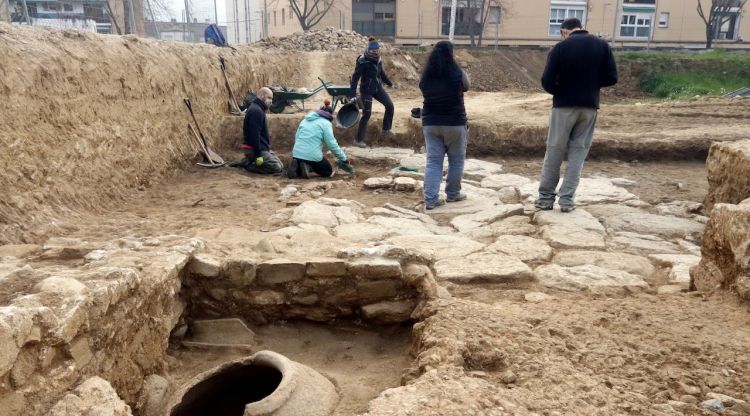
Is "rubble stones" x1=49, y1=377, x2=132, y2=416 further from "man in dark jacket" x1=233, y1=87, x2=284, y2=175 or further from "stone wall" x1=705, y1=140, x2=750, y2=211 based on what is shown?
"man in dark jacket" x1=233, y1=87, x2=284, y2=175

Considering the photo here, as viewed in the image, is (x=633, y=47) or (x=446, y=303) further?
(x=633, y=47)

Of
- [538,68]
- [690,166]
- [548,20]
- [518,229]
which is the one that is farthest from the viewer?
[548,20]

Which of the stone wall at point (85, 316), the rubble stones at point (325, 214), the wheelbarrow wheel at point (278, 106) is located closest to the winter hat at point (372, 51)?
the wheelbarrow wheel at point (278, 106)

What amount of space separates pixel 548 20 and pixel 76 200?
113ft

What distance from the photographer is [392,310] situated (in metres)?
3.59

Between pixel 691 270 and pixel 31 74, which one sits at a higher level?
pixel 31 74

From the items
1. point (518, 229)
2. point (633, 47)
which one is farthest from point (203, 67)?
point (633, 47)

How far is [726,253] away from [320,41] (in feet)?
77.4

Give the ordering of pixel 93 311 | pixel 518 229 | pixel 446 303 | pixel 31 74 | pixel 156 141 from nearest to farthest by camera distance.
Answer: pixel 93 311, pixel 446 303, pixel 31 74, pixel 518 229, pixel 156 141

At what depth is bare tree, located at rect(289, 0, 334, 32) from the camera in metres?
33.9

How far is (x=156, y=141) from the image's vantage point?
23.4 feet

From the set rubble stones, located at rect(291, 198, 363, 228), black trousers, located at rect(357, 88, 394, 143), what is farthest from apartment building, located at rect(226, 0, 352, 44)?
rubble stones, located at rect(291, 198, 363, 228)

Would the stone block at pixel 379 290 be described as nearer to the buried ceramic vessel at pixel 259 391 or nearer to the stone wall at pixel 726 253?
the buried ceramic vessel at pixel 259 391

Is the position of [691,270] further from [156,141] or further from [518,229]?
[156,141]
